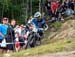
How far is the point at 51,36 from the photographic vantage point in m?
15.9

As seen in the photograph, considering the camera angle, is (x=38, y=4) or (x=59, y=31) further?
(x=38, y=4)

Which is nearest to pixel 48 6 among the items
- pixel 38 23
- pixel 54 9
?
pixel 54 9

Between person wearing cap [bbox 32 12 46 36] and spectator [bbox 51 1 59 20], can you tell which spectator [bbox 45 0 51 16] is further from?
person wearing cap [bbox 32 12 46 36]

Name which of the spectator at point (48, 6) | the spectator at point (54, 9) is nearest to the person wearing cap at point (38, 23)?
the spectator at point (54, 9)

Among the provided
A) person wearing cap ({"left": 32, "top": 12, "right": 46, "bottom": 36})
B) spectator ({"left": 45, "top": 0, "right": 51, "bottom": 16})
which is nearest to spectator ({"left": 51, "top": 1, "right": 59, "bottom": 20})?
spectator ({"left": 45, "top": 0, "right": 51, "bottom": 16})

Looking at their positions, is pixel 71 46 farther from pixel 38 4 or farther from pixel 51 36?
pixel 38 4

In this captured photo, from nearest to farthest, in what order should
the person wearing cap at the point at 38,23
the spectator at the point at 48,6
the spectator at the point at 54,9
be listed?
the person wearing cap at the point at 38,23
the spectator at the point at 54,9
the spectator at the point at 48,6

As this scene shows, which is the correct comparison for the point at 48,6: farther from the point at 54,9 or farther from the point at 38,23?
the point at 38,23

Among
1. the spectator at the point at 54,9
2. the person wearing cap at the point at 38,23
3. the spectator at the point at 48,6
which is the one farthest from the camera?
the spectator at the point at 48,6

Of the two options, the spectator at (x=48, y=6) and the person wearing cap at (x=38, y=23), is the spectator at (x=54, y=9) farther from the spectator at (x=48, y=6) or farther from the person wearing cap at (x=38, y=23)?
the person wearing cap at (x=38, y=23)

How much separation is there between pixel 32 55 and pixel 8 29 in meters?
2.90

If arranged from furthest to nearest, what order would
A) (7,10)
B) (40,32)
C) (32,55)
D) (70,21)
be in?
1. (7,10)
2. (70,21)
3. (40,32)
4. (32,55)

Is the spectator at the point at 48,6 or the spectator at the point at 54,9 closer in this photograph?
the spectator at the point at 54,9

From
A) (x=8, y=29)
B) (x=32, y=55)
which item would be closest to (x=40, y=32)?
(x=8, y=29)
